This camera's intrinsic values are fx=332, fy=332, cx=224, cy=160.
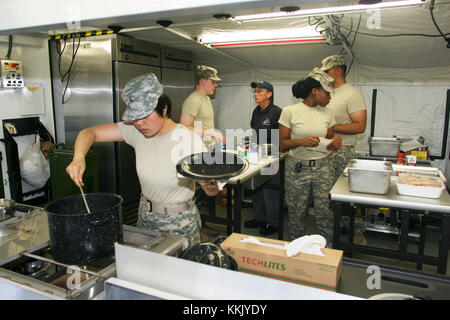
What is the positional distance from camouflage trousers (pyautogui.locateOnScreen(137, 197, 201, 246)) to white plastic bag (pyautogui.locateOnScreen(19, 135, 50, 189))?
257cm

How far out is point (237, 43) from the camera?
397 cm

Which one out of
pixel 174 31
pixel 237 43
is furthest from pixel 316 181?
pixel 174 31

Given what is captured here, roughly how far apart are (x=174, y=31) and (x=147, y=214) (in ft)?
8.24

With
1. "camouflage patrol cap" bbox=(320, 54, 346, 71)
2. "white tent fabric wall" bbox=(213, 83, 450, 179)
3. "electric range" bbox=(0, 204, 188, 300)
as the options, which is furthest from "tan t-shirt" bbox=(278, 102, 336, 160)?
"electric range" bbox=(0, 204, 188, 300)

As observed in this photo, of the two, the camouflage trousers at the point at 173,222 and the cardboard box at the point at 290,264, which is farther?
the camouflage trousers at the point at 173,222

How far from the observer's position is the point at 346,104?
3492 millimetres

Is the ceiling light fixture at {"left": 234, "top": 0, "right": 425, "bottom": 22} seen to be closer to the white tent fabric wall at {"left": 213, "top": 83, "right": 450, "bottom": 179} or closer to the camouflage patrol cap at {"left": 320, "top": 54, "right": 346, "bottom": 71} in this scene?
the camouflage patrol cap at {"left": 320, "top": 54, "right": 346, "bottom": 71}

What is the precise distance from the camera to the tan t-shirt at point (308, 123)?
→ 10.3 feet

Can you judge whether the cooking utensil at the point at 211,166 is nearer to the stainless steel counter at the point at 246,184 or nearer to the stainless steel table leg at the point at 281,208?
the stainless steel counter at the point at 246,184

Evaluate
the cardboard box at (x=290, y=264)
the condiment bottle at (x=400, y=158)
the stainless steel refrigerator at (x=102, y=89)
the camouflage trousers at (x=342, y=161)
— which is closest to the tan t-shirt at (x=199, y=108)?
the stainless steel refrigerator at (x=102, y=89)

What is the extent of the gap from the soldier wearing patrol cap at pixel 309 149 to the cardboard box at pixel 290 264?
1973 millimetres

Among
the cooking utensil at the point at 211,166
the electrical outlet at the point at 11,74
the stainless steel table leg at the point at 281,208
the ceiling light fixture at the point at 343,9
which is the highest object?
the ceiling light fixture at the point at 343,9

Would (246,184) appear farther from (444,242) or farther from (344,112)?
(444,242)
